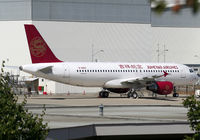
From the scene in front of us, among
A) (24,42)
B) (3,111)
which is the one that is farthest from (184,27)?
(3,111)

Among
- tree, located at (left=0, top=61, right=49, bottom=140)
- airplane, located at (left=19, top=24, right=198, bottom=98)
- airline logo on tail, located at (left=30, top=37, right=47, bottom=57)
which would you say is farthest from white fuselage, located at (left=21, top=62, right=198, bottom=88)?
tree, located at (left=0, top=61, right=49, bottom=140)

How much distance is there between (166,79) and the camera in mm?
63531

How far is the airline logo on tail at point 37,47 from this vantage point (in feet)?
189

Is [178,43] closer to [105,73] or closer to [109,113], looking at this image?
[105,73]

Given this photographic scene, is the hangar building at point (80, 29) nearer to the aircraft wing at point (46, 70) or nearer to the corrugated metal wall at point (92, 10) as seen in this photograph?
the corrugated metal wall at point (92, 10)

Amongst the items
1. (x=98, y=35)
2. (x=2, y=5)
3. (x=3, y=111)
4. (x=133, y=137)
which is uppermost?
(x=2, y=5)

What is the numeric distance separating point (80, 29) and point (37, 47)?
131 feet

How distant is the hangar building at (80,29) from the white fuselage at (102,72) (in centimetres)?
2800

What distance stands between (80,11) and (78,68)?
3951cm

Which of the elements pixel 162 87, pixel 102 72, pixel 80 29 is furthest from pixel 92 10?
pixel 162 87

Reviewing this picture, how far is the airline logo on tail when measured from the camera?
57.6 m

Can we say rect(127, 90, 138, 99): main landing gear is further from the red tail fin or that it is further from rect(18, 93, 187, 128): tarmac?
rect(18, 93, 187, 128): tarmac

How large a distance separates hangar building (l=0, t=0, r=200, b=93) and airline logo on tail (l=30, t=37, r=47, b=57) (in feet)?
102

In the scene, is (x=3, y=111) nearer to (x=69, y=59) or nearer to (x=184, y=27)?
(x=69, y=59)
